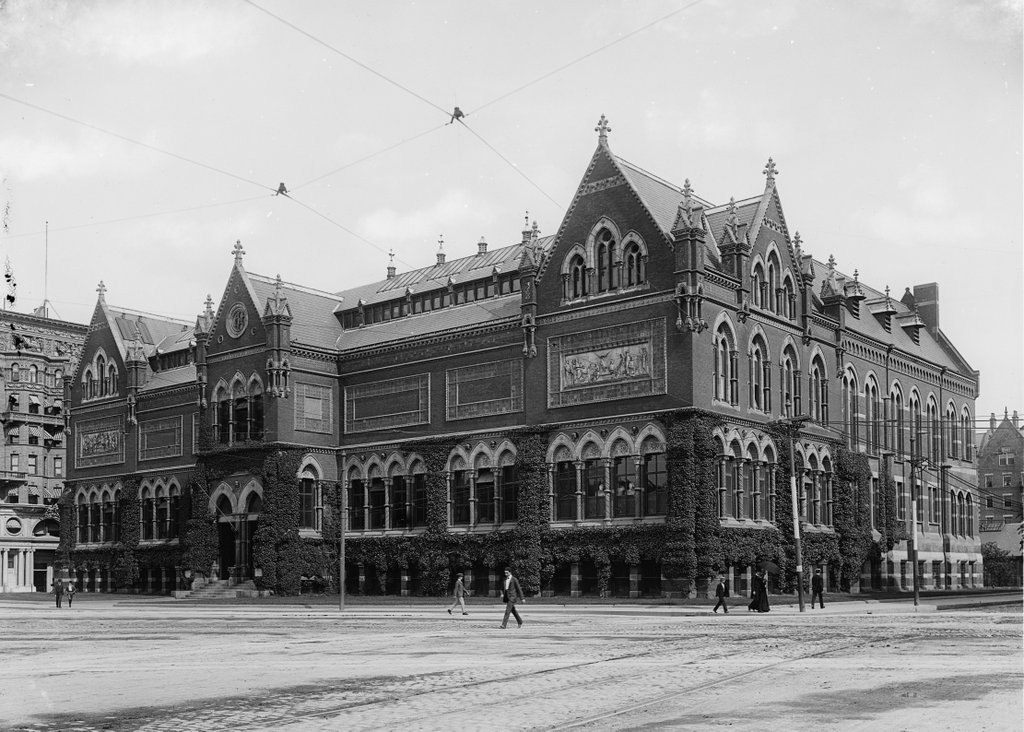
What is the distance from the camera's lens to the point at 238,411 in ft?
218

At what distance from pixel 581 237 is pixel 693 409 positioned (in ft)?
33.5

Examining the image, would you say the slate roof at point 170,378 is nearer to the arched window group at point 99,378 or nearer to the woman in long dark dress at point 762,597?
the arched window group at point 99,378

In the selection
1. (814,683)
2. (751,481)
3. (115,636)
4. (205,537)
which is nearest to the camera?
(814,683)

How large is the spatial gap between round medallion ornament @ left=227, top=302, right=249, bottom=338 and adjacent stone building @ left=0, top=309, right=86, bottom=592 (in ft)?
108

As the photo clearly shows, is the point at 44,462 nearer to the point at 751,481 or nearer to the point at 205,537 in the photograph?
the point at 205,537

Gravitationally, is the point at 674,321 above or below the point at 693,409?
above

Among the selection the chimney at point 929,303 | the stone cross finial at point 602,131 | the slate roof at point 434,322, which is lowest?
the slate roof at point 434,322

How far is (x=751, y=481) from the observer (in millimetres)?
53625

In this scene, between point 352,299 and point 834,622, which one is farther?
point 352,299

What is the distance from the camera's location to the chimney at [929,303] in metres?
80.4

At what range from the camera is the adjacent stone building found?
95.1m

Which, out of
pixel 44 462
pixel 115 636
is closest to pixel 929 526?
pixel 115 636

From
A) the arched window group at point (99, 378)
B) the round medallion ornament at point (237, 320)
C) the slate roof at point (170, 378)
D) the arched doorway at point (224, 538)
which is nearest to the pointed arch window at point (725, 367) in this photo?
the round medallion ornament at point (237, 320)

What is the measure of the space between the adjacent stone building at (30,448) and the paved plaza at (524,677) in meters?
68.3
